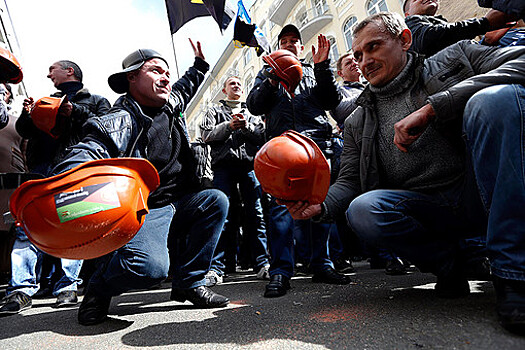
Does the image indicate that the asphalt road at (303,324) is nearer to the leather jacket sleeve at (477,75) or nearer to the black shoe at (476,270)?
the black shoe at (476,270)

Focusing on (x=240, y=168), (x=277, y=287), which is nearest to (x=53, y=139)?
(x=240, y=168)

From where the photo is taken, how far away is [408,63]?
1607 millimetres

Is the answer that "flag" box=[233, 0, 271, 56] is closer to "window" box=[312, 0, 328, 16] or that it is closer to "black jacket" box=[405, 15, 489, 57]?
"black jacket" box=[405, 15, 489, 57]

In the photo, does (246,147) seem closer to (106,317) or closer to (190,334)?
(106,317)

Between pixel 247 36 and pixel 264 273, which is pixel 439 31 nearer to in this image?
pixel 264 273

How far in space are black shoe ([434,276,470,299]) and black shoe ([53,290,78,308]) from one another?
249 cm

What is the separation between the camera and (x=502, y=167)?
99 cm

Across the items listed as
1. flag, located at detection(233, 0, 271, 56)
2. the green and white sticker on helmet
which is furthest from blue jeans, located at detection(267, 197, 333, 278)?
flag, located at detection(233, 0, 271, 56)

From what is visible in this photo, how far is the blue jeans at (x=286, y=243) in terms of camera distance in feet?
7.22

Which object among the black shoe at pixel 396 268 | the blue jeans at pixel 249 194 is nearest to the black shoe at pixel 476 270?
the black shoe at pixel 396 268

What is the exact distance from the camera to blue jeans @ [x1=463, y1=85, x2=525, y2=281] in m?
0.95

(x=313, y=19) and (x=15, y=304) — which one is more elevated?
(x=313, y=19)

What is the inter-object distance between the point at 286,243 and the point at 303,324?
3.51 ft

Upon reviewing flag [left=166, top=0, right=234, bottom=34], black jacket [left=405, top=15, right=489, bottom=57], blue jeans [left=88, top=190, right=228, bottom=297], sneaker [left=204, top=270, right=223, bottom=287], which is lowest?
sneaker [left=204, top=270, right=223, bottom=287]
